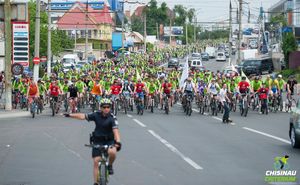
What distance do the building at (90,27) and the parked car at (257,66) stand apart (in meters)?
48.3

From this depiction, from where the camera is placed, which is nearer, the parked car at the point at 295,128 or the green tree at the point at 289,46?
the parked car at the point at 295,128

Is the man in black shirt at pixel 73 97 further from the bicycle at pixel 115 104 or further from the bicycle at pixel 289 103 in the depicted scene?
the bicycle at pixel 289 103

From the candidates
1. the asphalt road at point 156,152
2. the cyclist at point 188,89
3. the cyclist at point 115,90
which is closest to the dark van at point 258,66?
the cyclist at point 188,89

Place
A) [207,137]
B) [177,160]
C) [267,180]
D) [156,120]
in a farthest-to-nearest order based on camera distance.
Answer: [156,120]
[207,137]
[177,160]
[267,180]

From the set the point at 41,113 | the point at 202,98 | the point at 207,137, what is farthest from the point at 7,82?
the point at 207,137

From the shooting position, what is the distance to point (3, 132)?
25.4 meters

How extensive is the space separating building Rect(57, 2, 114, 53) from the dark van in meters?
48.2

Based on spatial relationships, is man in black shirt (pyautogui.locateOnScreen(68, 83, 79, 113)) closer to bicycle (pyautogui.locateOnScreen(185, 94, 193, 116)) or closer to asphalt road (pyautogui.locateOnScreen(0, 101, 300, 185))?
asphalt road (pyautogui.locateOnScreen(0, 101, 300, 185))

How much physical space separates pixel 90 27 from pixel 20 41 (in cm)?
8728

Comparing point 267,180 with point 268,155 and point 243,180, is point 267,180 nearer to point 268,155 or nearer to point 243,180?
point 243,180

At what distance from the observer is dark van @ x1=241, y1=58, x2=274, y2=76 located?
235 ft

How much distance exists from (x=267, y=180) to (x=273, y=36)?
131 metres

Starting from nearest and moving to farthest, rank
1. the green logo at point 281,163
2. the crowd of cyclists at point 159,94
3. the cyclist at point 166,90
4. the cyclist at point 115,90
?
the green logo at point 281,163, the crowd of cyclists at point 159,94, the cyclist at point 115,90, the cyclist at point 166,90

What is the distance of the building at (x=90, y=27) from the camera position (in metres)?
120
